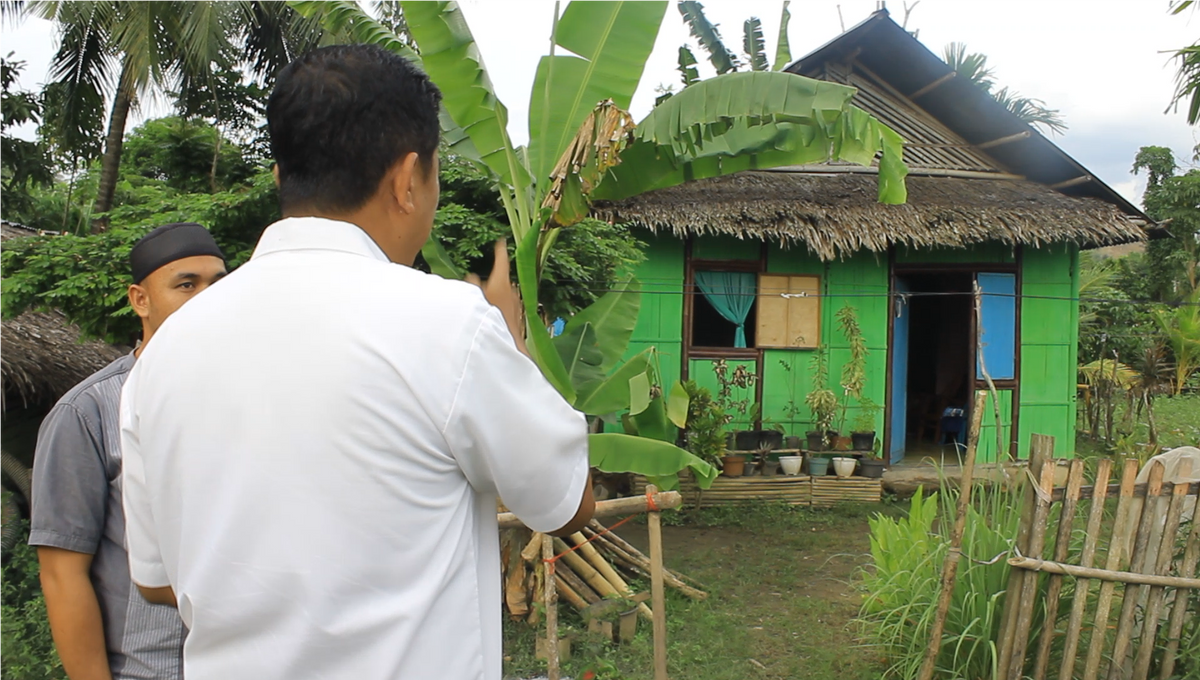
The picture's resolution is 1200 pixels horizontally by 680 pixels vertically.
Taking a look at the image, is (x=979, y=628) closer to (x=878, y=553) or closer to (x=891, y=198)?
(x=878, y=553)

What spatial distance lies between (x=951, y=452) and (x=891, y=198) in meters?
8.55

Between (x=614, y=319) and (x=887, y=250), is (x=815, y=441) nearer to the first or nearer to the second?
(x=887, y=250)

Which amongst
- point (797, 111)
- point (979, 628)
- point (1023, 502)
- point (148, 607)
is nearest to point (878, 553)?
point (979, 628)

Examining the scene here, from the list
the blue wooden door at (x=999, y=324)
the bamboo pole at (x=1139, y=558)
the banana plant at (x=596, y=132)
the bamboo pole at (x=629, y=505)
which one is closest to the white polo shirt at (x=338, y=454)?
the banana plant at (x=596, y=132)

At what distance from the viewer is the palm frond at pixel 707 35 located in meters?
6.07

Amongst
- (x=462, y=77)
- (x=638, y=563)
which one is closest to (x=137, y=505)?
(x=462, y=77)

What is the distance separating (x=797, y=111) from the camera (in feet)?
12.2

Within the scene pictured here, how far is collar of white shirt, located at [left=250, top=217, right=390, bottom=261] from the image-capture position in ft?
3.43

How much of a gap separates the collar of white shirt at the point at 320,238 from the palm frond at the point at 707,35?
5.36 m

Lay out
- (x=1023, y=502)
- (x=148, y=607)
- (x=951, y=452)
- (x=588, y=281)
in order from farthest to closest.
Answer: (x=951, y=452) < (x=588, y=281) < (x=1023, y=502) < (x=148, y=607)

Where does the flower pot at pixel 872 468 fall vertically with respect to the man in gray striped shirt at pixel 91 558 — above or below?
below

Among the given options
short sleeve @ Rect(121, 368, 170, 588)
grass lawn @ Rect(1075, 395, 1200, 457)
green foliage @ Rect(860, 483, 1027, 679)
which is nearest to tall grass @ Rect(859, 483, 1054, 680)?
green foliage @ Rect(860, 483, 1027, 679)

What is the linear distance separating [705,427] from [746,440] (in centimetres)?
83

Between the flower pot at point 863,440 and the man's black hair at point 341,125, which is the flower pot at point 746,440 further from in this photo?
the man's black hair at point 341,125
